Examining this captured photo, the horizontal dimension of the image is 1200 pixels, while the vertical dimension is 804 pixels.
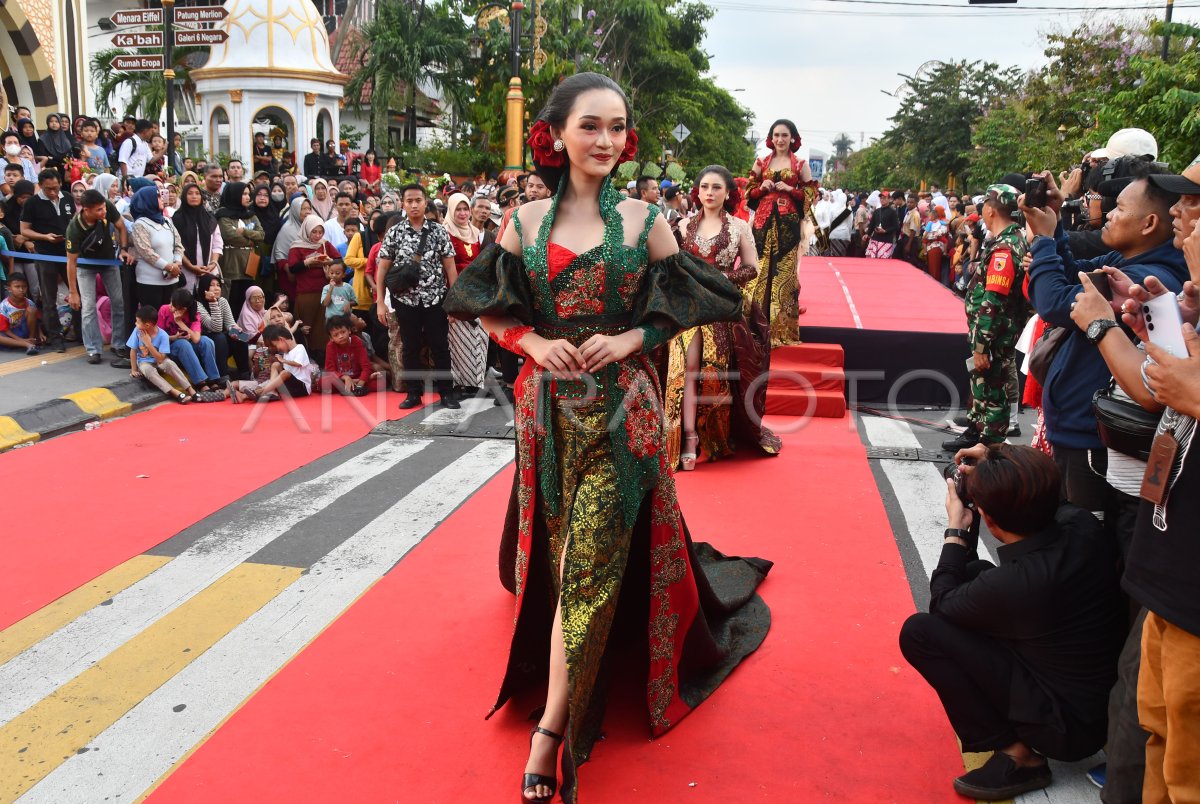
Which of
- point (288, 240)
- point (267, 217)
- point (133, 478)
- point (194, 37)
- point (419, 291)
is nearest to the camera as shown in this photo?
point (133, 478)

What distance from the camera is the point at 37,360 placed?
29.8 feet

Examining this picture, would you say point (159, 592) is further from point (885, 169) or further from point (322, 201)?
point (885, 169)

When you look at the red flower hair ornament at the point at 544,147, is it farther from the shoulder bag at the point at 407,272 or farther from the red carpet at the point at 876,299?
the red carpet at the point at 876,299

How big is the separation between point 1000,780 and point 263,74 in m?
24.1

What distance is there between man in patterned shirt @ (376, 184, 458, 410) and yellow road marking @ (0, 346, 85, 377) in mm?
3144

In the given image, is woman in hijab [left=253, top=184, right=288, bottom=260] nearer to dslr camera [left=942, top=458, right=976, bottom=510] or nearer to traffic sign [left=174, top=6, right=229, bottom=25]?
traffic sign [left=174, top=6, right=229, bottom=25]

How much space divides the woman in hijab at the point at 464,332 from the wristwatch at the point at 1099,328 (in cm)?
641

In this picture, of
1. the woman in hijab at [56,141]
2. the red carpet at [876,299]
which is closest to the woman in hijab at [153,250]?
the woman in hijab at [56,141]

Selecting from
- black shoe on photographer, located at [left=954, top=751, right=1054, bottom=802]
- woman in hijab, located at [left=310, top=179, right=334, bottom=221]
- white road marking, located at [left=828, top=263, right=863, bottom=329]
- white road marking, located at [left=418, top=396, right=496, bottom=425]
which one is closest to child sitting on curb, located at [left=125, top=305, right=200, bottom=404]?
white road marking, located at [left=418, top=396, right=496, bottom=425]

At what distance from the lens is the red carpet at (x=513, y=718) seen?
305cm

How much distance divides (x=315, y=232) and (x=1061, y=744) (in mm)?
8620

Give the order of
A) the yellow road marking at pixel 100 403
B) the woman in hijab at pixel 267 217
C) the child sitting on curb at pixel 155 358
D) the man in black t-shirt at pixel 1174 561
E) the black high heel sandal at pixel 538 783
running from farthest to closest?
the woman in hijab at pixel 267 217, the child sitting on curb at pixel 155 358, the yellow road marking at pixel 100 403, the black high heel sandal at pixel 538 783, the man in black t-shirt at pixel 1174 561

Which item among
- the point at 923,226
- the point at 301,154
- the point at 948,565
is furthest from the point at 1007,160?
the point at 948,565

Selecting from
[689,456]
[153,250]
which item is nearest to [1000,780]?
[689,456]
